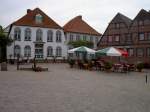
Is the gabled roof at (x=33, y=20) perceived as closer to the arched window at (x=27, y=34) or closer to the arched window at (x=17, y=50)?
the arched window at (x=27, y=34)

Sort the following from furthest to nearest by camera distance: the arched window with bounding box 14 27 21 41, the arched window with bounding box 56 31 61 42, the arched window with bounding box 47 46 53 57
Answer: the arched window with bounding box 56 31 61 42 < the arched window with bounding box 47 46 53 57 < the arched window with bounding box 14 27 21 41

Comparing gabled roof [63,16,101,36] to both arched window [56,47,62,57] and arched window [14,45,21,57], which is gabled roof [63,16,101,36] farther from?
arched window [14,45,21,57]

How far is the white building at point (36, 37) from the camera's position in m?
49.4

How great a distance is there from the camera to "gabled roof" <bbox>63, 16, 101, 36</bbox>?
57938 mm

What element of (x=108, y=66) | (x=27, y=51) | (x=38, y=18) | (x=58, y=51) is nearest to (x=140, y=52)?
(x=58, y=51)

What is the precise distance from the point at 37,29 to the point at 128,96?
41.5 meters

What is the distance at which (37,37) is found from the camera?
170 feet

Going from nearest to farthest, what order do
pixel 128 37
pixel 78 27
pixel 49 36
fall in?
pixel 128 37, pixel 49 36, pixel 78 27

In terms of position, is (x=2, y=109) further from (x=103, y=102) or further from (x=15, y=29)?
(x=15, y=29)

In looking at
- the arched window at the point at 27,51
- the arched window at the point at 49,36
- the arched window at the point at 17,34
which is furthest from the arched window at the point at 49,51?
the arched window at the point at 17,34

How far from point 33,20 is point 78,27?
11743 mm

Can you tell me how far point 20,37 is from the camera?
1962 inches

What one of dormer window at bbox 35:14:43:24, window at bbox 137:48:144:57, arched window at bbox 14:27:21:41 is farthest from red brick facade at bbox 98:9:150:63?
arched window at bbox 14:27:21:41

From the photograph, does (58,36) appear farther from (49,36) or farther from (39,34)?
(39,34)
